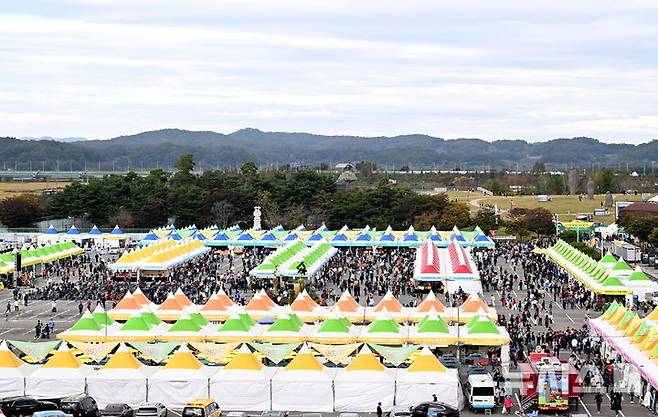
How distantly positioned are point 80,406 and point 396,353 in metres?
8.17

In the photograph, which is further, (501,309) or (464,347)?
(501,309)

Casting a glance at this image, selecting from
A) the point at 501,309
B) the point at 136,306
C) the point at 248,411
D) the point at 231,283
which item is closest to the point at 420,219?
the point at 231,283

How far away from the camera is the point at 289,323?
2922cm

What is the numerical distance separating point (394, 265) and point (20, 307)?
19058 mm

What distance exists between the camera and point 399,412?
21.3 meters

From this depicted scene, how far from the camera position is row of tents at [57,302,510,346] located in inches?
1113

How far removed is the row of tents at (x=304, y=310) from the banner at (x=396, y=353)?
5.29 metres

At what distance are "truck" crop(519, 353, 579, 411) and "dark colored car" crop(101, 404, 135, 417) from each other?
8.45m

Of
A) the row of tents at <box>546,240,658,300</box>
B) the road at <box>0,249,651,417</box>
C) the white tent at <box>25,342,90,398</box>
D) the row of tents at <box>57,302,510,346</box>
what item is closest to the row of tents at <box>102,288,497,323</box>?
the row of tents at <box>57,302,510,346</box>

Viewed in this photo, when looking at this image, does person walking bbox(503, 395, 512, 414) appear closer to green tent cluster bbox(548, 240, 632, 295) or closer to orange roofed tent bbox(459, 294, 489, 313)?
orange roofed tent bbox(459, 294, 489, 313)

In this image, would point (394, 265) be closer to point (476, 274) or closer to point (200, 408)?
point (476, 274)

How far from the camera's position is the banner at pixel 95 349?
2679cm

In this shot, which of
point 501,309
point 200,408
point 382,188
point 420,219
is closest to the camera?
point 200,408

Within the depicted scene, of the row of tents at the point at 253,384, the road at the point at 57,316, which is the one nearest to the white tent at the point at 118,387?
the row of tents at the point at 253,384
